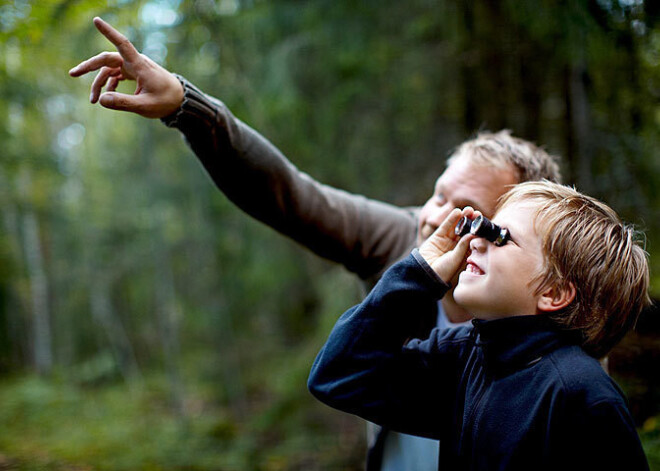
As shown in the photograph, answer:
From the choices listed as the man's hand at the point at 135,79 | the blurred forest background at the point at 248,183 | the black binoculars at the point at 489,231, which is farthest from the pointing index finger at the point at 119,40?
the blurred forest background at the point at 248,183

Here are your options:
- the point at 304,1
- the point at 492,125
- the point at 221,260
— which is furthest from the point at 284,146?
the point at 221,260

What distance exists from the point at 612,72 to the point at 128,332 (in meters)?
15.7

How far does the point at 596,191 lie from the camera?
10.6 feet

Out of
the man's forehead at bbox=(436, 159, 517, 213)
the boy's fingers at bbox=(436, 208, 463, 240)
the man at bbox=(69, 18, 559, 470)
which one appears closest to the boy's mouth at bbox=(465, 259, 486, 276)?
the boy's fingers at bbox=(436, 208, 463, 240)

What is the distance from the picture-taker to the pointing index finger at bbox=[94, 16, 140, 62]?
135 cm

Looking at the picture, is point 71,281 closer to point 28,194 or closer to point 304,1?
point 28,194

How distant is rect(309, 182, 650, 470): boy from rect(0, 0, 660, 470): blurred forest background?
1399 millimetres

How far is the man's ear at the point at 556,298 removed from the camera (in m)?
1.15

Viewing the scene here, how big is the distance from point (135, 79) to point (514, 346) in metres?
1.35

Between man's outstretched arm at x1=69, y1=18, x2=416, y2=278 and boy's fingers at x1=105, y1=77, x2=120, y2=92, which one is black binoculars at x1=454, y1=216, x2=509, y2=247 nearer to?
man's outstretched arm at x1=69, y1=18, x2=416, y2=278

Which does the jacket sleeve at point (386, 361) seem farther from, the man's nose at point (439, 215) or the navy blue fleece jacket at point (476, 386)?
the man's nose at point (439, 215)

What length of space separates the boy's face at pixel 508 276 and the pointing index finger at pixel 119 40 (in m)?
1.17

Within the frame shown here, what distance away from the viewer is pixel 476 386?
1240 mm

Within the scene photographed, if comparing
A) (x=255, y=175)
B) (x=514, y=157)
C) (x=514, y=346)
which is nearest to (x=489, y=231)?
(x=514, y=346)
